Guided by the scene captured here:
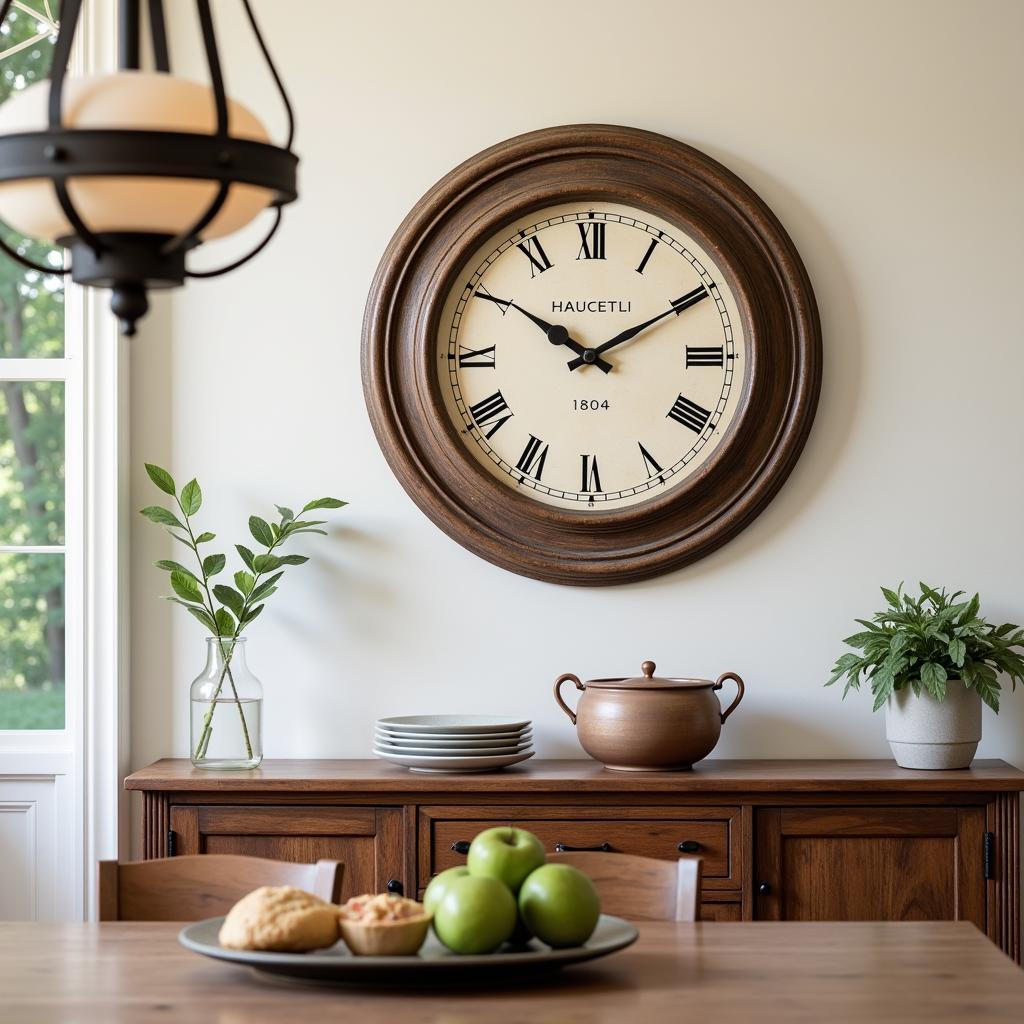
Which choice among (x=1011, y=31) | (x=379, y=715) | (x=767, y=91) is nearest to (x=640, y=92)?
(x=767, y=91)

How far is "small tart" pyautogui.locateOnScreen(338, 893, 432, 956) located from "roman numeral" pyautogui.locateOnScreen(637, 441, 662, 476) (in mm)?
1801

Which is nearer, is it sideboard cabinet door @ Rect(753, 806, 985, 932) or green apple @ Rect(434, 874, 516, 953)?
green apple @ Rect(434, 874, 516, 953)

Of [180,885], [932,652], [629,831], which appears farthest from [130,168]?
[932,652]

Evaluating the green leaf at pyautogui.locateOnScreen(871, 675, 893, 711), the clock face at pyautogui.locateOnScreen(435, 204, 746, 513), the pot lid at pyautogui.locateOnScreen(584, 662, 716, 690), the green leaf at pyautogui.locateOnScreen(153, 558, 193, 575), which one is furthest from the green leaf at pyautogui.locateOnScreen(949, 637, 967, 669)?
the green leaf at pyautogui.locateOnScreen(153, 558, 193, 575)

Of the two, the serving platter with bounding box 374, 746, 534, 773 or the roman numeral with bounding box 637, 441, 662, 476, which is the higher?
the roman numeral with bounding box 637, 441, 662, 476

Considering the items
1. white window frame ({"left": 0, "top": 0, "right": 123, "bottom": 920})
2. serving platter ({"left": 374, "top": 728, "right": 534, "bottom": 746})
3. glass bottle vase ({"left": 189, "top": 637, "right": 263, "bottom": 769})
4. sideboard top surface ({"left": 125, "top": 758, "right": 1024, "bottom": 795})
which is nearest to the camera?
sideboard top surface ({"left": 125, "top": 758, "right": 1024, "bottom": 795})

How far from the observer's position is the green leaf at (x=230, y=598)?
125 inches

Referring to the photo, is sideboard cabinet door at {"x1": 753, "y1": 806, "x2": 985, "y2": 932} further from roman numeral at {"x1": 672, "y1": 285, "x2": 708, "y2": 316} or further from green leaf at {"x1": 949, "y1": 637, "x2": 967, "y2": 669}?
roman numeral at {"x1": 672, "y1": 285, "x2": 708, "y2": 316}

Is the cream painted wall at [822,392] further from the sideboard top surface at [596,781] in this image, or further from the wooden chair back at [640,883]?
the wooden chair back at [640,883]

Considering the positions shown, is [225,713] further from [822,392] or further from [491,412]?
[822,392]

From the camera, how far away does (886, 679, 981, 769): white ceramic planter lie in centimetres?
300

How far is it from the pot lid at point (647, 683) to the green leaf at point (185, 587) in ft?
2.95

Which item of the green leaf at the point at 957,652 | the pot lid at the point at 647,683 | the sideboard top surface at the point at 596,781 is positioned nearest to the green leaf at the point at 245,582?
the sideboard top surface at the point at 596,781

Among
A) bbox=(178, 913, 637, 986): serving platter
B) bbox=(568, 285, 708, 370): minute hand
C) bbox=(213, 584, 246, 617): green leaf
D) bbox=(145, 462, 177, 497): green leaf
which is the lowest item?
bbox=(178, 913, 637, 986): serving platter
